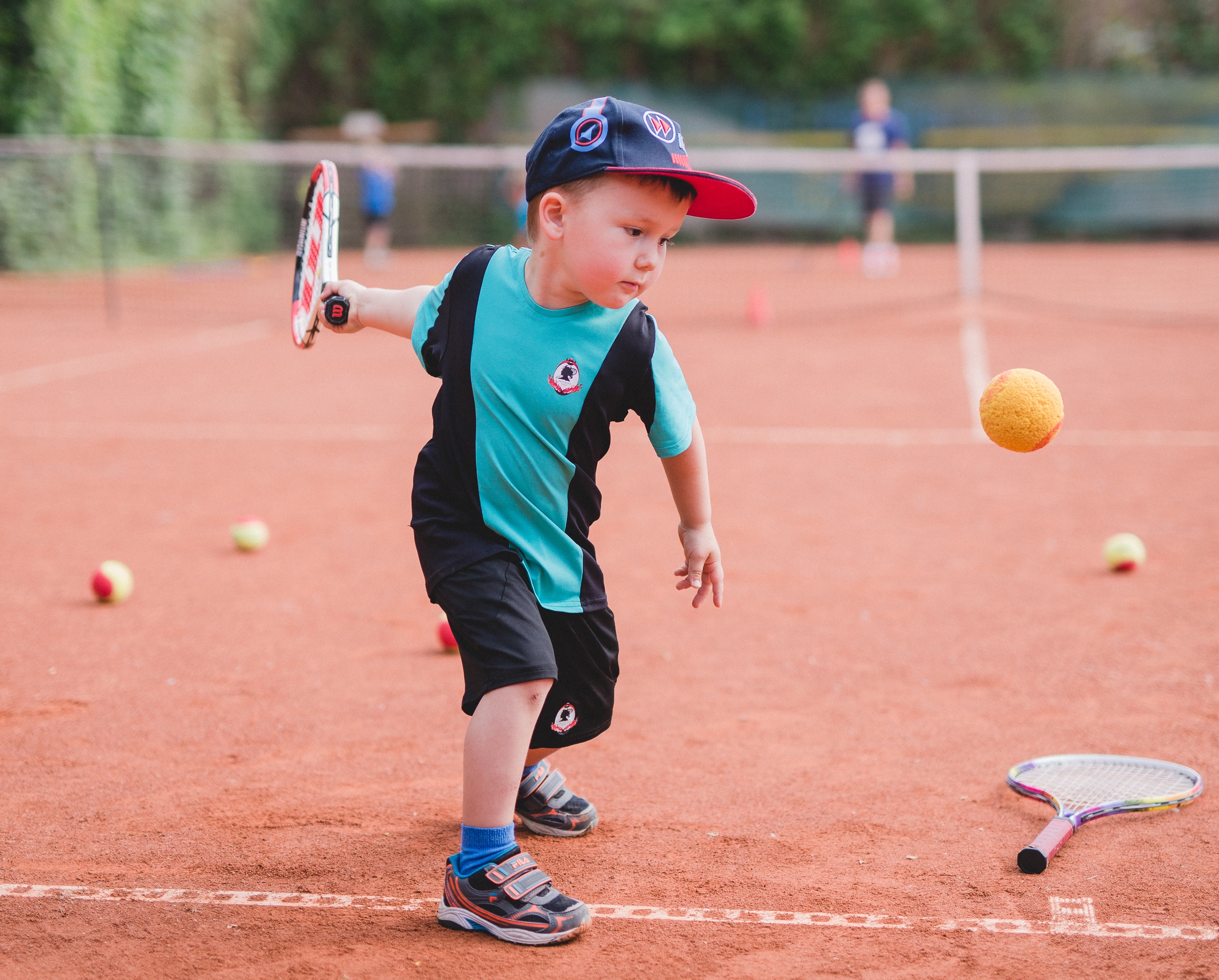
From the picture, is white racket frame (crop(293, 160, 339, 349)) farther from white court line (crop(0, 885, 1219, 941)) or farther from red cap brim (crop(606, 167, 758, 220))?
white court line (crop(0, 885, 1219, 941))

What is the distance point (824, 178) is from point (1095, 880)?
20.7m

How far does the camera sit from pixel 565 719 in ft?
9.56

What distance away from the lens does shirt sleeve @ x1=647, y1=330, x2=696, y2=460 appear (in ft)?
9.18

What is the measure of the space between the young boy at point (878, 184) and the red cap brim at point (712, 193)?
49.1 feet

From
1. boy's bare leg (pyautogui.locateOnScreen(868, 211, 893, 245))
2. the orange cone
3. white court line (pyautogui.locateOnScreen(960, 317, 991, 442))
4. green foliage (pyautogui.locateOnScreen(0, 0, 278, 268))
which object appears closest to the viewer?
white court line (pyautogui.locateOnScreen(960, 317, 991, 442))

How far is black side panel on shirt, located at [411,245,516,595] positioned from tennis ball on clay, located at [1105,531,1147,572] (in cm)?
339

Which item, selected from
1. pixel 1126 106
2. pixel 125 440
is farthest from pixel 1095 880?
pixel 1126 106

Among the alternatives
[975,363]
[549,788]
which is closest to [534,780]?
[549,788]

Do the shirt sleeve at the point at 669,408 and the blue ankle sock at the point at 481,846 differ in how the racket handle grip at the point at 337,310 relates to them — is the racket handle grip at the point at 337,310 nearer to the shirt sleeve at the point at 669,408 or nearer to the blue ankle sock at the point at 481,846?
the shirt sleeve at the point at 669,408

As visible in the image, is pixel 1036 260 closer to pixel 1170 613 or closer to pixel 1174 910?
pixel 1170 613

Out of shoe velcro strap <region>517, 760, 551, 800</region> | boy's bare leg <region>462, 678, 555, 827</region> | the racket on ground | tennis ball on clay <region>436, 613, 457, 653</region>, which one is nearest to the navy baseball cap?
the racket on ground

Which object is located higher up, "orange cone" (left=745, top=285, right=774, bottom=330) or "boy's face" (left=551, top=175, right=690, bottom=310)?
"orange cone" (left=745, top=285, right=774, bottom=330)

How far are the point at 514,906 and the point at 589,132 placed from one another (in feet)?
5.14

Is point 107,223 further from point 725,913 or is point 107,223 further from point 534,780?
point 725,913
